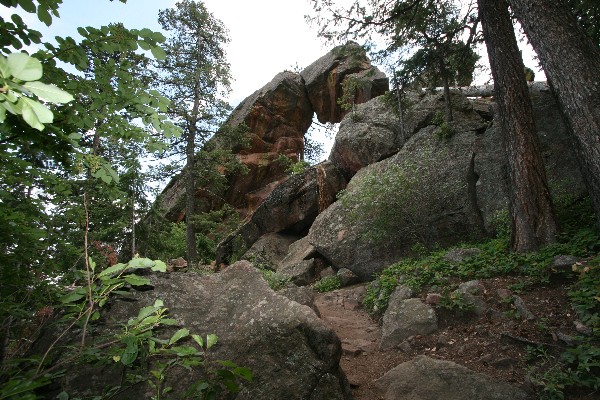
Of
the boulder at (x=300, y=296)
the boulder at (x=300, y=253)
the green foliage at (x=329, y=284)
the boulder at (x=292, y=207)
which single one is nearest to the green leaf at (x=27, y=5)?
the boulder at (x=300, y=296)

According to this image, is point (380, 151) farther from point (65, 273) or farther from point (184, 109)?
point (65, 273)

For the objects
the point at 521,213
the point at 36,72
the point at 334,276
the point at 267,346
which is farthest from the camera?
the point at 334,276

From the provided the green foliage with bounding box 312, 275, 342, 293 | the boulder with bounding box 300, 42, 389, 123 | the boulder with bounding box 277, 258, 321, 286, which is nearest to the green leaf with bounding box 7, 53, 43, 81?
the green foliage with bounding box 312, 275, 342, 293

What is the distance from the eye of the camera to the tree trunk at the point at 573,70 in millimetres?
4137

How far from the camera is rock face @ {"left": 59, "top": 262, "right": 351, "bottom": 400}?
243cm

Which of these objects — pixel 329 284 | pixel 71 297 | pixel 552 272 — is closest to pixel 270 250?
pixel 329 284

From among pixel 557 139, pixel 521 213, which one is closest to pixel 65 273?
pixel 521 213

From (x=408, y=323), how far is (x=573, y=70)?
4195 millimetres

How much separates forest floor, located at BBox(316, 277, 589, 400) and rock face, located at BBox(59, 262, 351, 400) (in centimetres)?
147

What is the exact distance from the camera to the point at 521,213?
6145 mm

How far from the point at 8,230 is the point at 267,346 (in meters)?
1.92

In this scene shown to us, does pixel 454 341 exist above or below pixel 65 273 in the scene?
below

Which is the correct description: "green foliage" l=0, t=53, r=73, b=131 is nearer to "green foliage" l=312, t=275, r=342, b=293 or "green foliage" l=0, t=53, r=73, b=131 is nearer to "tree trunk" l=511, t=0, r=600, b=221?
"tree trunk" l=511, t=0, r=600, b=221

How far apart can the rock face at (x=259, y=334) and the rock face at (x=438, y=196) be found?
6647 mm
